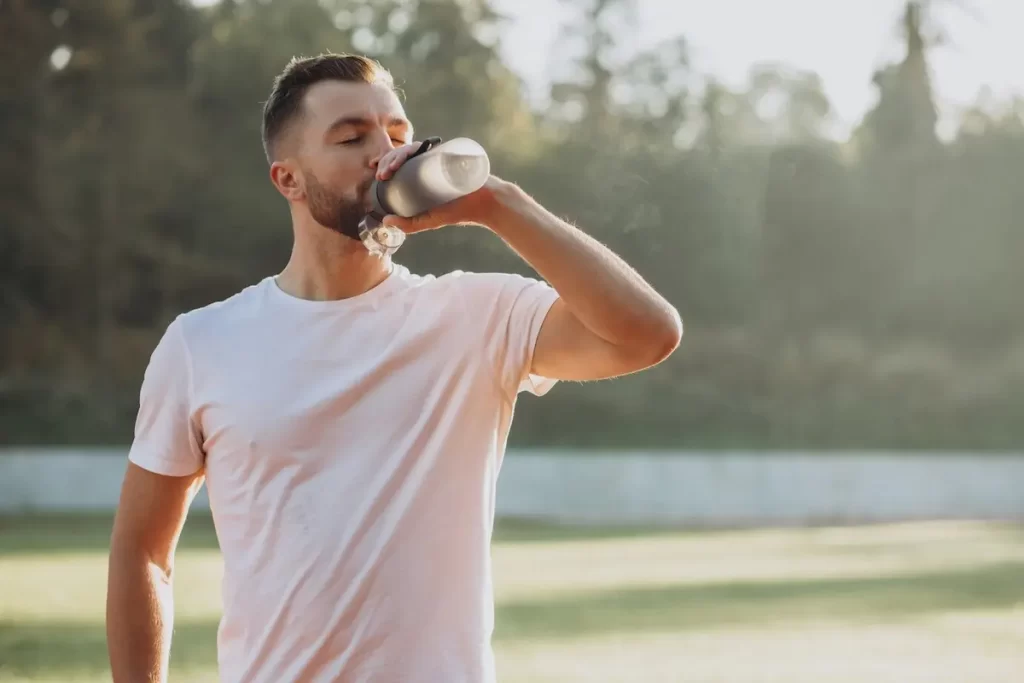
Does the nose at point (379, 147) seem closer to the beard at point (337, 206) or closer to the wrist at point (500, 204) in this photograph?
the beard at point (337, 206)

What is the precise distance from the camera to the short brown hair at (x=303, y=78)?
2.41m

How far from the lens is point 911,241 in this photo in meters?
30.3

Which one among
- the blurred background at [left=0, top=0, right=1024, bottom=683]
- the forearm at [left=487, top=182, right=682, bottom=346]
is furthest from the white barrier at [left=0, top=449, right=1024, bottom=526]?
the forearm at [left=487, top=182, right=682, bottom=346]

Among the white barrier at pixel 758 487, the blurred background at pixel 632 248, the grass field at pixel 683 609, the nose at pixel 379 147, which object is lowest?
the nose at pixel 379 147

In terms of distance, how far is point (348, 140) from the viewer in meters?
2.36

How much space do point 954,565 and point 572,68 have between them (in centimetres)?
2057

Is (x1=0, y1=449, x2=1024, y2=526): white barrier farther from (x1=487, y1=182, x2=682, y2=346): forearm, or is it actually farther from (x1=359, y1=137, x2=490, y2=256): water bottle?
(x1=359, y1=137, x2=490, y2=256): water bottle

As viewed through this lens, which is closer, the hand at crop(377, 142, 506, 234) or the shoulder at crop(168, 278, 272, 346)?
the hand at crop(377, 142, 506, 234)

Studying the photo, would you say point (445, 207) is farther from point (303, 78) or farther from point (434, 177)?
point (303, 78)

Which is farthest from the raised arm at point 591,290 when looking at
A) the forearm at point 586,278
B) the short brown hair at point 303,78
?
the short brown hair at point 303,78

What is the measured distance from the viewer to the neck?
2389 millimetres

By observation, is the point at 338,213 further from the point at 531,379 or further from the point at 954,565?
the point at 954,565

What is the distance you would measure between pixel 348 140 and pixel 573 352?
50 centimetres

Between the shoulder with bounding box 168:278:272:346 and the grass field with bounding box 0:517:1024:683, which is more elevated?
the grass field with bounding box 0:517:1024:683
